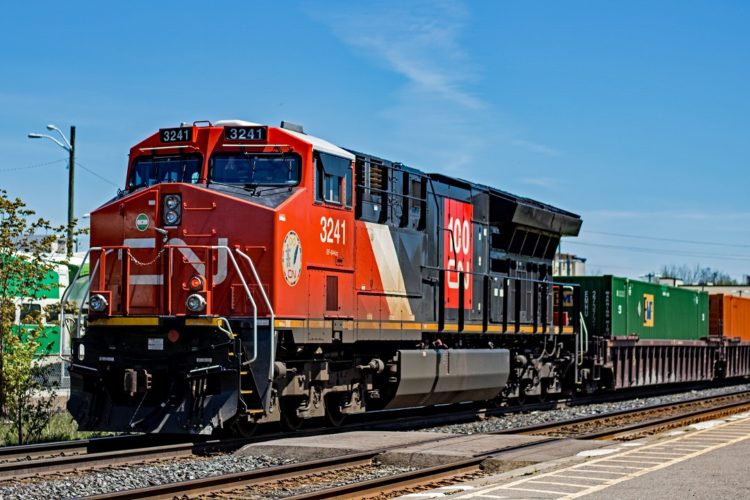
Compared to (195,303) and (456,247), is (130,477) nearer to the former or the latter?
(195,303)

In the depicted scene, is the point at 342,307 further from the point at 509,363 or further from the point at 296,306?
the point at 509,363

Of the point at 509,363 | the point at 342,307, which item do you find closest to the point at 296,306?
the point at 342,307

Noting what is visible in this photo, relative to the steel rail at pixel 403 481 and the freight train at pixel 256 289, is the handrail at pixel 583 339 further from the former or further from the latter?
the steel rail at pixel 403 481

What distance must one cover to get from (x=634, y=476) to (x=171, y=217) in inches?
277

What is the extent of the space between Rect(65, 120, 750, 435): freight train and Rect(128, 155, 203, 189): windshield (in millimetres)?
18

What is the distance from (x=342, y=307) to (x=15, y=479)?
18.5ft

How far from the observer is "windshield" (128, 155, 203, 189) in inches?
561

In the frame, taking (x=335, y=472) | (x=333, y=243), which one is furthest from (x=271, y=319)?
(x=335, y=472)

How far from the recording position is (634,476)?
10.0 m

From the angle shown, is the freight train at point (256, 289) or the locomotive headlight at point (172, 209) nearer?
the freight train at point (256, 289)

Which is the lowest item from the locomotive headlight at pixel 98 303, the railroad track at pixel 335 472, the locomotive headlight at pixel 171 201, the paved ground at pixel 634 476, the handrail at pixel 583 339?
the railroad track at pixel 335 472

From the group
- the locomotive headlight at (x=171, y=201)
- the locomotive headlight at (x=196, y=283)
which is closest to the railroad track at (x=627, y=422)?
the locomotive headlight at (x=196, y=283)

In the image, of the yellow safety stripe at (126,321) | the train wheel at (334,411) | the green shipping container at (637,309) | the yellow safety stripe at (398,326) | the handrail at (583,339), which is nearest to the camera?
the yellow safety stripe at (126,321)

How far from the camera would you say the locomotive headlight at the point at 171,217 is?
45.3 ft
